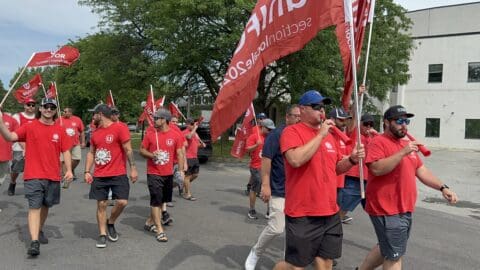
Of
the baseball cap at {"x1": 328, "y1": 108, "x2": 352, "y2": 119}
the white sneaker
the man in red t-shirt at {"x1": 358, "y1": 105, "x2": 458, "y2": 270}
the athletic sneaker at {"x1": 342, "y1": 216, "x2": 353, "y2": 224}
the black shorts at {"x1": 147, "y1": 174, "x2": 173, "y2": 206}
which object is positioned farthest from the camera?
the athletic sneaker at {"x1": 342, "y1": 216, "x2": 353, "y2": 224}

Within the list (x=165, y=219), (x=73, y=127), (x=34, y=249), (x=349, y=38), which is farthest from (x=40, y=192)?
(x=73, y=127)

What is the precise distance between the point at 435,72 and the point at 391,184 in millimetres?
36291

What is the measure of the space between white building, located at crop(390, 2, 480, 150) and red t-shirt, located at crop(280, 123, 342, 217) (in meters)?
35.1

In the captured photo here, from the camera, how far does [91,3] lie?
26.4 meters

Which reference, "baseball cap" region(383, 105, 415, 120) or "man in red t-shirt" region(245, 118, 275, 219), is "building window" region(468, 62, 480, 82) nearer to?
"man in red t-shirt" region(245, 118, 275, 219)

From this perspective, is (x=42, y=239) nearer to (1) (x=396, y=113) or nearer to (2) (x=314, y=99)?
(2) (x=314, y=99)

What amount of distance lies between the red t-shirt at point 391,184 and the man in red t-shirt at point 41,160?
3835 mm

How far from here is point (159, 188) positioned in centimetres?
681

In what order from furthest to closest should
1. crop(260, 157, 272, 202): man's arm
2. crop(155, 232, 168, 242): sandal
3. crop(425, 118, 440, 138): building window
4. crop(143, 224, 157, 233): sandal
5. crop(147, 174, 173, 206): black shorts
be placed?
crop(425, 118, 440, 138): building window
crop(143, 224, 157, 233): sandal
crop(147, 174, 173, 206): black shorts
crop(155, 232, 168, 242): sandal
crop(260, 157, 272, 202): man's arm

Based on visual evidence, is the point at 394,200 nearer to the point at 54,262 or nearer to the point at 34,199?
the point at 54,262

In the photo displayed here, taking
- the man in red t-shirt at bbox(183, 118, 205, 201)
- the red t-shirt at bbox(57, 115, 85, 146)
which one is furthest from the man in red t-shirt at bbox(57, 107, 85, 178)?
the man in red t-shirt at bbox(183, 118, 205, 201)

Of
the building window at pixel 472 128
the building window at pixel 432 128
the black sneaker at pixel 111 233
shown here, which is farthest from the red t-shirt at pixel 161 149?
the building window at pixel 432 128

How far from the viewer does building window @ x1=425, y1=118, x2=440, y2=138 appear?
36906 millimetres

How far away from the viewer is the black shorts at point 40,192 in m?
5.81
